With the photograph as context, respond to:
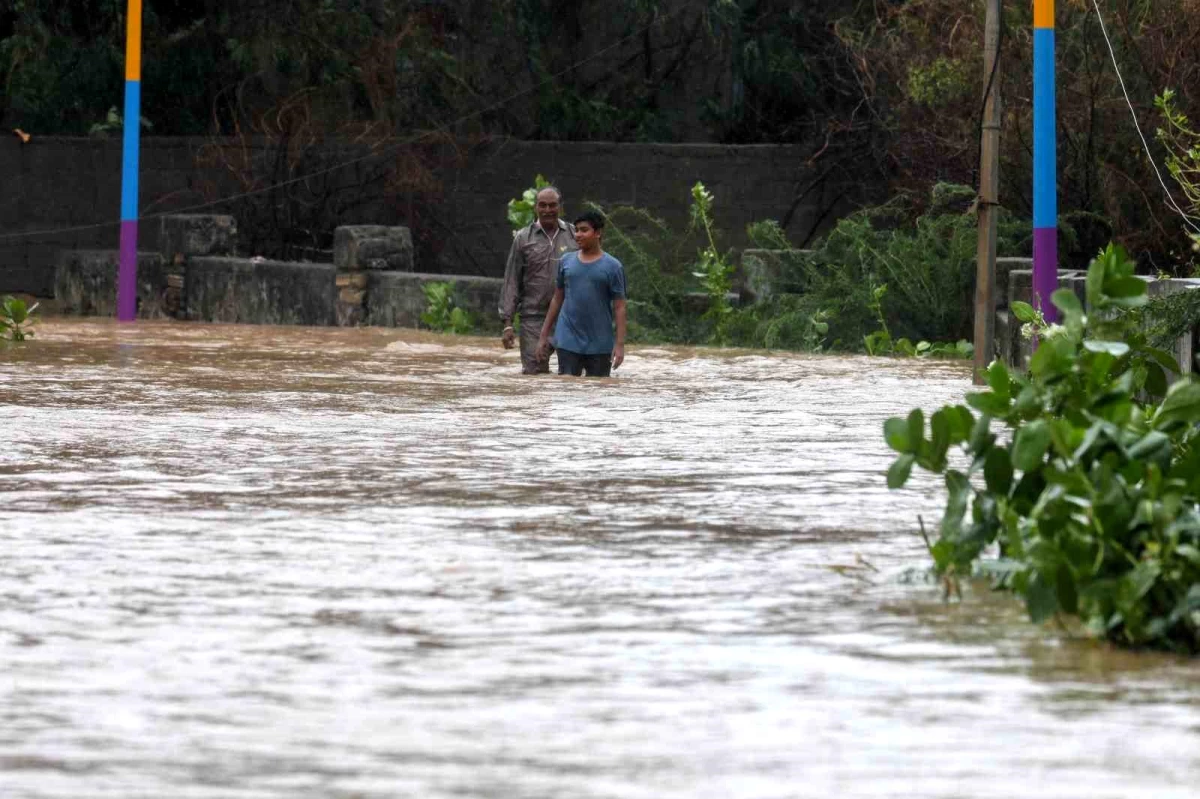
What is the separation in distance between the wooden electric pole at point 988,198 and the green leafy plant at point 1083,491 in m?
7.89

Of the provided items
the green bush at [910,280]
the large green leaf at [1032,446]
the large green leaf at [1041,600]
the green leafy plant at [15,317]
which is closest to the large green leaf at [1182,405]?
the large green leaf at [1032,446]

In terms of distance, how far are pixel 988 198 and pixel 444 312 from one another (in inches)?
293

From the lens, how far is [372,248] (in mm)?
22391

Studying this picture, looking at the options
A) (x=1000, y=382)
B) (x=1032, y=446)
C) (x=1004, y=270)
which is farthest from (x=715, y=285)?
(x=1032, y=446)

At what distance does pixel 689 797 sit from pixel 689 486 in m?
4.84

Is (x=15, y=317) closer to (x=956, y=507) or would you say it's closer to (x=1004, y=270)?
(x=1004, y=270)

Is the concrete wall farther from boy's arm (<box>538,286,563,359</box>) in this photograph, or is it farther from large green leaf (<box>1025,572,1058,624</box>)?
large green leaf (<box>1025,572,1058,624</box>)

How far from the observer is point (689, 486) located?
9.10 meters

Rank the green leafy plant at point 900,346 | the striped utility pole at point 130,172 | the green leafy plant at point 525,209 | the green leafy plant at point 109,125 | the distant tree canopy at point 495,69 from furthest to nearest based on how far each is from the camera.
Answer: the green leafy plant at point 109,125
the distant tree canopy at point 495,69
the striped utility pole at point 130,172
the green leafy plant at point 525,209
the green leafy plant at point 900,346

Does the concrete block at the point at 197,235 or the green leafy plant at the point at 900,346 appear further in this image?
the concrete block at the point at 197,235

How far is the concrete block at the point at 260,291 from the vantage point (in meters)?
22.9

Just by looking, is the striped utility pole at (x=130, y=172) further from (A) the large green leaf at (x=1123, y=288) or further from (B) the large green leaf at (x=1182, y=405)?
(B) the large green leaf at (x=1182, y=405)

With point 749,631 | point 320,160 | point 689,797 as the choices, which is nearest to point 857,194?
point 320,160

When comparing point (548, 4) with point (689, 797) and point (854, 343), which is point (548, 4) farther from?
point (689, 797)
